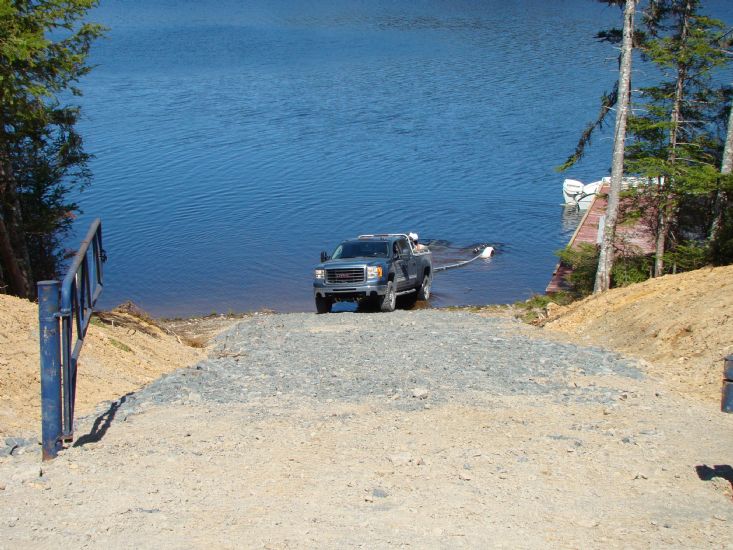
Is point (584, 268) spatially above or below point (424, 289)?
Result: above

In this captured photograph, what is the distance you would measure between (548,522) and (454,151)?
158 ft

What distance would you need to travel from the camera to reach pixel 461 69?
7500 cm

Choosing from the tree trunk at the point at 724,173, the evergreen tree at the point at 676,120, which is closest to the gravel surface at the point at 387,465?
the tree trunk at the point at 724,173

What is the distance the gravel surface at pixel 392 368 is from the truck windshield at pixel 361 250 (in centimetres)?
774

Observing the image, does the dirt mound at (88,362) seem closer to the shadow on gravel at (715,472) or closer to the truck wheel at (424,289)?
the shadow on gravel at (715,472)

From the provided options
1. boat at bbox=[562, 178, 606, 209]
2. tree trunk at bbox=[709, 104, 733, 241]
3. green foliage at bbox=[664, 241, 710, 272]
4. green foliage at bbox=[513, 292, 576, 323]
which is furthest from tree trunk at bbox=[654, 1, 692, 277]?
boat at bbox=[562, 178, 606, 209]

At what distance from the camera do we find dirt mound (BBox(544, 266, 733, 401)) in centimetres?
1266

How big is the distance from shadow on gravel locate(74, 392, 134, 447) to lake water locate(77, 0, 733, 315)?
21.0 metres

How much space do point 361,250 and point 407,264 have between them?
1.52 meters

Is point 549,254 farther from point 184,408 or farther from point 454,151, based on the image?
point 184,408

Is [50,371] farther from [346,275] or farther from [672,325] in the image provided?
[346,275]

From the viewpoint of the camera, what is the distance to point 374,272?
954 inches

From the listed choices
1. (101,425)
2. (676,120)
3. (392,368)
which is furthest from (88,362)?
(676,120)

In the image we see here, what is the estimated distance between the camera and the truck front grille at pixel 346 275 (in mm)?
24219
